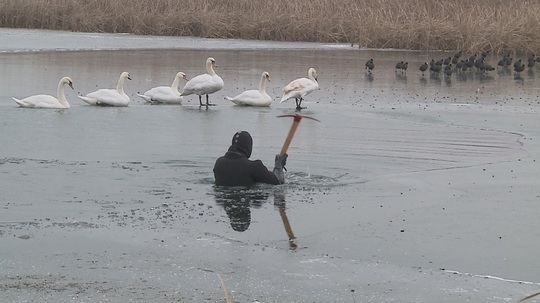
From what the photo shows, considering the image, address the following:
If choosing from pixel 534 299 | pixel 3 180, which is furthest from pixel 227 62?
pixel 534 299

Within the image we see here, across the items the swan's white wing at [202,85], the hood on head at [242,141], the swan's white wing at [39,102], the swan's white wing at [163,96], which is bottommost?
the hood on head at [242,141]

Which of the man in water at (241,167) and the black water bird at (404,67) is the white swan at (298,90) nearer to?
Result: the man in water at (241,167)

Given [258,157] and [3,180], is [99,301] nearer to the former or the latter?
[3,180]

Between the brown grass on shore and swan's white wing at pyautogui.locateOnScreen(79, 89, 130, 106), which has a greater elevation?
Result: the brown grass on shore

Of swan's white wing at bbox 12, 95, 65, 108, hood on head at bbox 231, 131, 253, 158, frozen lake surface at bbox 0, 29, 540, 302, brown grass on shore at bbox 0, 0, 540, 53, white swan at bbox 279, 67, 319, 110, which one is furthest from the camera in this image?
brown grass on shore at bbox 0, 0, 540, 53

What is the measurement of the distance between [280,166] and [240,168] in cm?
47

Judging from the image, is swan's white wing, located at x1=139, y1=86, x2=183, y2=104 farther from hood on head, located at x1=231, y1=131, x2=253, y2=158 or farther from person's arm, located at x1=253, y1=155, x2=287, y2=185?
hood on head, located at x1=231, y1=131, x2=253, y2=158

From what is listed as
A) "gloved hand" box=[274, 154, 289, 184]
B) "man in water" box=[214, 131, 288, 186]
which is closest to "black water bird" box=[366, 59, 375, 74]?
"gloved hand" box=[274, 154, 289, 184]

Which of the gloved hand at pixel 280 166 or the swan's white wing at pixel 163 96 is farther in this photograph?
the swan's white wing at pixel 163 96

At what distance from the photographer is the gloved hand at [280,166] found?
10.8 m

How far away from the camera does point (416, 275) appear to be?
7535mm

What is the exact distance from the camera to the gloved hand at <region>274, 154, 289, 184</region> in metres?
10.8

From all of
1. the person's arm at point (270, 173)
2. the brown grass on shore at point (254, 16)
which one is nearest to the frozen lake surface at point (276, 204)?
the person's arm at point (270, 173)

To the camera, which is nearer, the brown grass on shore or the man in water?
the man in water
